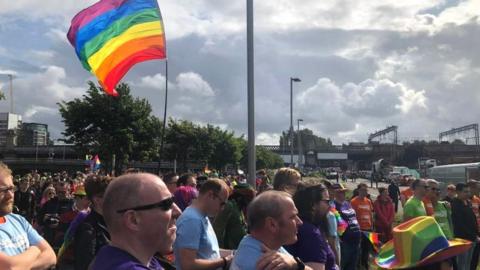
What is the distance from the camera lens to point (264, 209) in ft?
9.09

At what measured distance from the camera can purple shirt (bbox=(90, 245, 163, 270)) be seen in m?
1.96

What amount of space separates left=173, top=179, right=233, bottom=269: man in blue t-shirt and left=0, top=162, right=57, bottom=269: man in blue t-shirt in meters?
0.94

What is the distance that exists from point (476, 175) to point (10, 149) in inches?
4853

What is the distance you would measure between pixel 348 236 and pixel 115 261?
6269 mm

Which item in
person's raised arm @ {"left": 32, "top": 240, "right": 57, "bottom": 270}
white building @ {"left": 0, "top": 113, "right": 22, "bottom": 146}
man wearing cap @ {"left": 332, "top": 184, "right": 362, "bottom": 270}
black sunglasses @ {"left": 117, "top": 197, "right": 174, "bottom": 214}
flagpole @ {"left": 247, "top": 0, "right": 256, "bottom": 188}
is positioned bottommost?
man wearing cap @ {"left": 332, "top": 184, "right": 362, "bottom": 270}

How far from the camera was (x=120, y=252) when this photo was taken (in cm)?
203

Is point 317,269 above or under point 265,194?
under

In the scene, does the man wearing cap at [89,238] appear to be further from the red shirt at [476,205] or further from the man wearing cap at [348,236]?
the red shirt at [476,205]

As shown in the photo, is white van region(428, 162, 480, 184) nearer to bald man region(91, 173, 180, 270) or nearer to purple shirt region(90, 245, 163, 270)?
bald man region(91, 173, 180, 270)

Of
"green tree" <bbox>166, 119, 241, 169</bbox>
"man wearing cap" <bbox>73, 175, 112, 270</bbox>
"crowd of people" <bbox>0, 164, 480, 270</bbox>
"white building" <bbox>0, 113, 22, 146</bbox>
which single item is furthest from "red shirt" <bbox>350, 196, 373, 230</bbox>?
"white building" <bbox>0, 113, 22, 146</bbox>

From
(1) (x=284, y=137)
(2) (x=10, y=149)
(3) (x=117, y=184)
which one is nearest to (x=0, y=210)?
(3) (x=117, y=184)

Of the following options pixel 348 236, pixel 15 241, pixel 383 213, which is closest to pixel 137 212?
pixel 15 241

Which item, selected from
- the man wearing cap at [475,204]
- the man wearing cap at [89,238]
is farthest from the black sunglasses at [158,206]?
the man wearing cap at [475,204]

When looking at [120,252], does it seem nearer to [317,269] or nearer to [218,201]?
[317,269]
